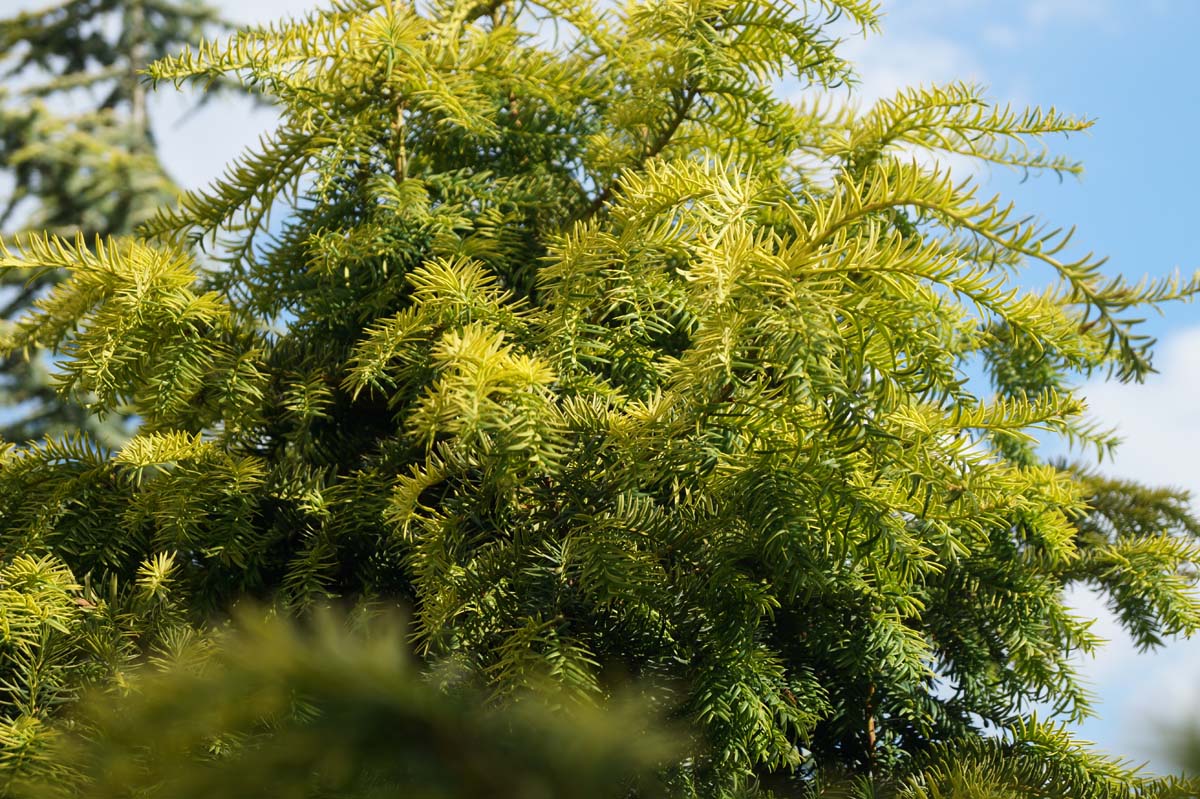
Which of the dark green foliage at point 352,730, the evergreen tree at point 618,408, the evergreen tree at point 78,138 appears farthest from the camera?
the evergreen tree at point 78,138

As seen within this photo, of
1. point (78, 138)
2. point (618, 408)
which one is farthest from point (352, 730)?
point (78, 138)

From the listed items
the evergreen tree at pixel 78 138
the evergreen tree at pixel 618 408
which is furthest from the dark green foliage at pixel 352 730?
the evergreen tree at pixel 78 138

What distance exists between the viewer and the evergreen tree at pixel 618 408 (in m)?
0.59

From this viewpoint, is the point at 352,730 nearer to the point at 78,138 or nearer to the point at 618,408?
the point at 618,408

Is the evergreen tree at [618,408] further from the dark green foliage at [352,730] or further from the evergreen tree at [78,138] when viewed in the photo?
the evergreen tree at [78,138]

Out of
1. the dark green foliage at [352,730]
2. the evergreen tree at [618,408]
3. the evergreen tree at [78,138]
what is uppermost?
the evergreen tree at [78,138]

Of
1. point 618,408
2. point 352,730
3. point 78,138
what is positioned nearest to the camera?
point 352,730

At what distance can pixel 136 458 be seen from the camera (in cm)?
77

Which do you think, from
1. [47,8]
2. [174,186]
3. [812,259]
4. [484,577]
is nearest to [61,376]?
[484,577]

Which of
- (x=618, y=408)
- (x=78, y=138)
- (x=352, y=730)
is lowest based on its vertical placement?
(x=352, y=730)

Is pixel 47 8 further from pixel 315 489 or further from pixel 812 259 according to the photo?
pixel 812 259

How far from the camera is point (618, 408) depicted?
29.5 inches

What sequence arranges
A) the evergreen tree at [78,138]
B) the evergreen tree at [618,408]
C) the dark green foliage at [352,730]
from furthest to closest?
the evergreen tree at [78,138] < the evergreen tree at [618,408] < the dark green foliage at [352,730]

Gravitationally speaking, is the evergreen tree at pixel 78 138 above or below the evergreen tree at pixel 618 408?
above
